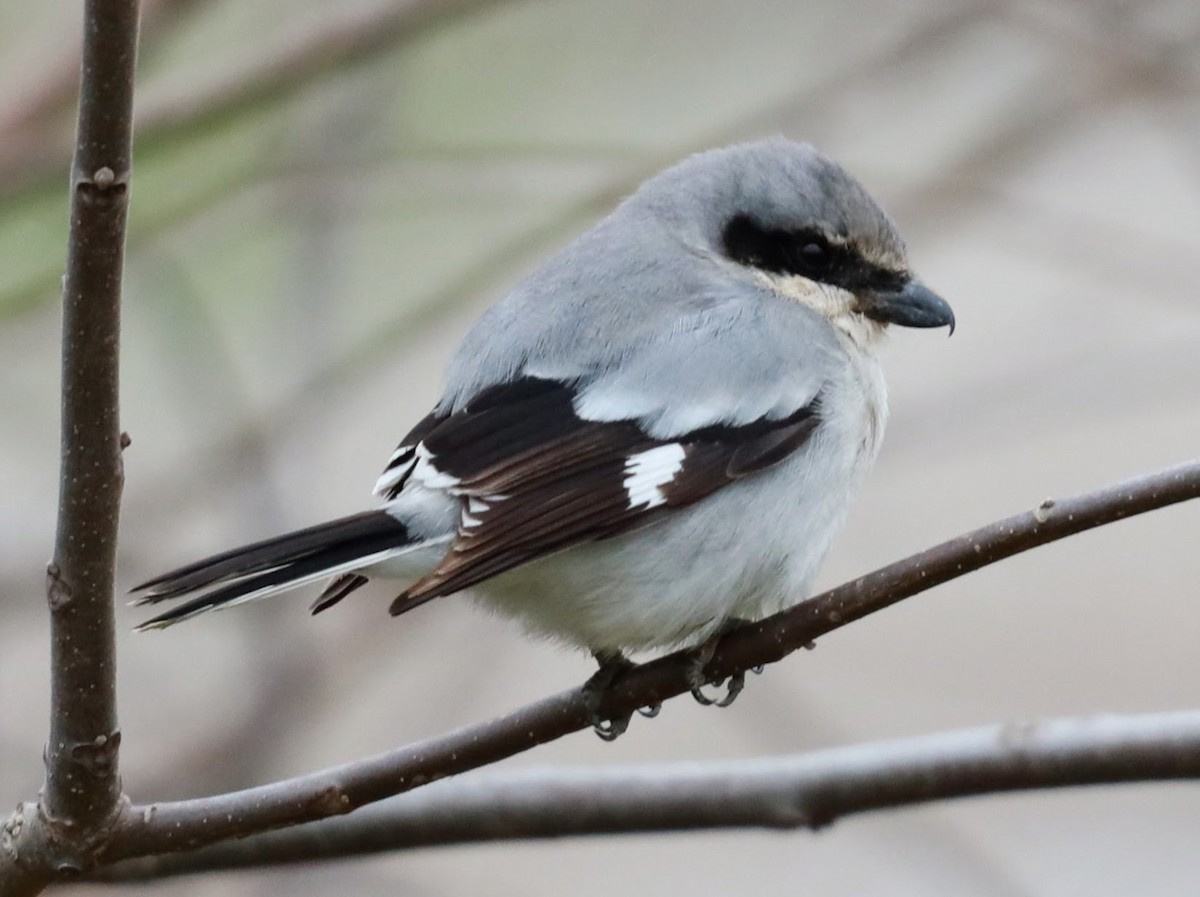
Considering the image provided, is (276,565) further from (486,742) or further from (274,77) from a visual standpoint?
(274,77)

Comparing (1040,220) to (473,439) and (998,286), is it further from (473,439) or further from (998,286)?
(473,439)

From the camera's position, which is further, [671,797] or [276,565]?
[671,797]

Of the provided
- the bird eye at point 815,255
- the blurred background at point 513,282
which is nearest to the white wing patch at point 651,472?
the bird eye at point 815,255

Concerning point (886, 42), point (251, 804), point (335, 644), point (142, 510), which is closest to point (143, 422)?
point (142, 510)

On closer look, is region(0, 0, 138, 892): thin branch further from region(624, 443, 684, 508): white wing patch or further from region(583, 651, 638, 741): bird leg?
region(624, 443, 684, 508): white wing patch

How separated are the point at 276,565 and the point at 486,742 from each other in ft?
1.12

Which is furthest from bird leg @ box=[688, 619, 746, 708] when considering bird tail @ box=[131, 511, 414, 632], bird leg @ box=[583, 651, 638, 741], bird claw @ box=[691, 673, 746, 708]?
bird tail @ box=[131, 511, 414, 632]

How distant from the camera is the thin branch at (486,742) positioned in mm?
1513

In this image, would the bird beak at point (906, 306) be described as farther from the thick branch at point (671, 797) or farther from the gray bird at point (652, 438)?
the thick branch at point (671, 797)

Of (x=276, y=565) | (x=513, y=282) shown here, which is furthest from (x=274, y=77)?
(x=513, y=282)

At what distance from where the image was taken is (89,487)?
1392mm

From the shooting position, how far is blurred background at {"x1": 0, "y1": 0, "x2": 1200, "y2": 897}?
2748 mm

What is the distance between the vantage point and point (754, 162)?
2523 mm

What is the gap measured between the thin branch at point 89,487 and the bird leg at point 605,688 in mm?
614
